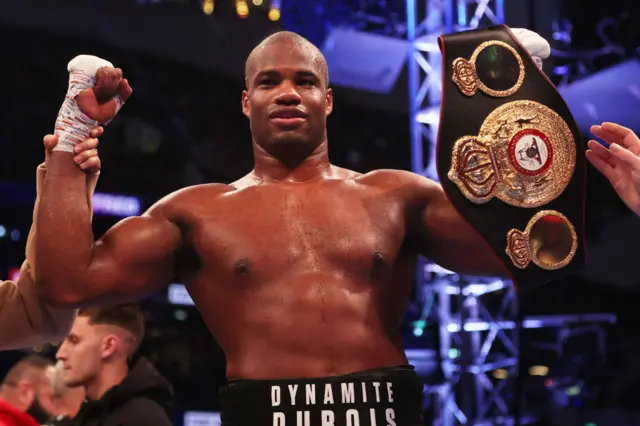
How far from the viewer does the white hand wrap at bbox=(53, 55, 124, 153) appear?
6.28 ft

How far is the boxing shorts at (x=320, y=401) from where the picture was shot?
1.81 meters

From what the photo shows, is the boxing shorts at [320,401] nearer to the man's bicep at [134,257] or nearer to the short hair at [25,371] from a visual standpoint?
the man's bicep at [134,257]

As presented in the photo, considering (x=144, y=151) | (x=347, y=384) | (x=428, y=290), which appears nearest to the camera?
(x=347, y=384)

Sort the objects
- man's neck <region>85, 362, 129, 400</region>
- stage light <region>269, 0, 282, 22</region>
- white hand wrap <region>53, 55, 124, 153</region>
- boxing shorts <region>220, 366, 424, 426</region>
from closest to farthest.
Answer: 1. boxing shorts <region>220, 366, 424, 426</region>
2. white hand wrap <region>53, 55, 124, 153</region>
3. man's neck <region>85, 362, 129, 400</region>
4. stage light <region>269, 0, 282, 22</region>

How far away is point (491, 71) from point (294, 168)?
0.51 m

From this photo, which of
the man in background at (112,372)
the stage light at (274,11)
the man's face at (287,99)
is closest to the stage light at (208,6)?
the stage light at (274,11)

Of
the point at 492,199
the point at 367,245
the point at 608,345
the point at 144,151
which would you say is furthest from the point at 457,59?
the point at 144,151

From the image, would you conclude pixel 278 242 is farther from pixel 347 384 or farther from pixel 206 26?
pixel 206 26

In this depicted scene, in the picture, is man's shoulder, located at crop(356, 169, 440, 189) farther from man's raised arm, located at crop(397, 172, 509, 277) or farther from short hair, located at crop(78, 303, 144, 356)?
short hair, located at crop(78, 303, 144, 356)

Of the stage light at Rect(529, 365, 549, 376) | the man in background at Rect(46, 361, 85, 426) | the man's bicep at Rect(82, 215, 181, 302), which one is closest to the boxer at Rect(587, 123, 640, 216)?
the man's bicep at Rect(82, 215, 181, 302)

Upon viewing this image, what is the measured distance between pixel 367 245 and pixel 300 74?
1.43ft

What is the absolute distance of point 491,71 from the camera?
1.93 meters

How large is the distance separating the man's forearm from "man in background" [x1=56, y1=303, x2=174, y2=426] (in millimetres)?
881

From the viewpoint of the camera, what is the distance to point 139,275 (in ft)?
6.41
